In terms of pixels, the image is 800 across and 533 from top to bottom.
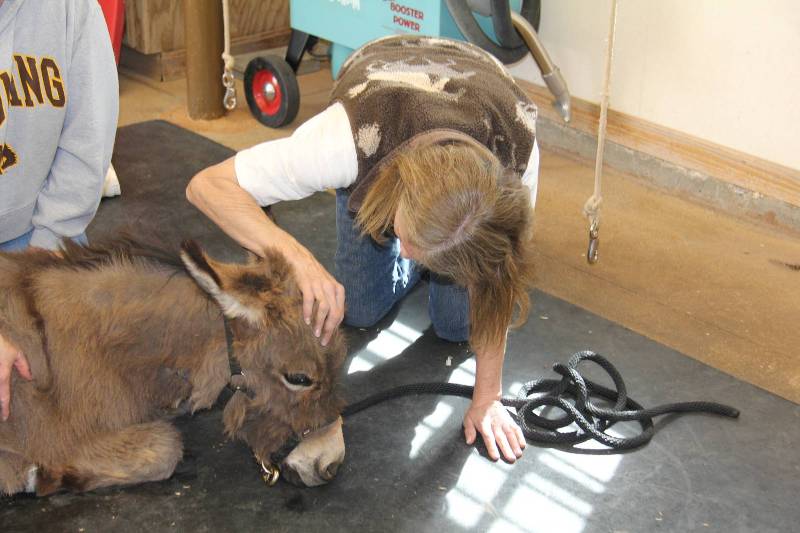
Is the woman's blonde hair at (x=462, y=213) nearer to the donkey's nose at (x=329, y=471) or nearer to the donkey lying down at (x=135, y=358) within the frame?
the donkey lying down at (x=135, y=358)

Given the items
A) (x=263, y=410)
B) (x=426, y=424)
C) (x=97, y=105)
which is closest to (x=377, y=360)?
(x=426, y=424)

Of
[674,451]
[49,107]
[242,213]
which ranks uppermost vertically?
[49,107]

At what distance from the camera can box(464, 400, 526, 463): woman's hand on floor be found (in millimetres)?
2711

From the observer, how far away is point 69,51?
2723mm

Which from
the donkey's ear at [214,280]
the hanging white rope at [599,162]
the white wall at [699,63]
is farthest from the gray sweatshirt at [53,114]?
the white wall at [699,63]

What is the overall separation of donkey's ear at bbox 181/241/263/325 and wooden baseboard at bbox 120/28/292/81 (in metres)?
3.74

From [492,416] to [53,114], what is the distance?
59.5 inches

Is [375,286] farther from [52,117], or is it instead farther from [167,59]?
[167,59]

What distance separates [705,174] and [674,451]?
199cm

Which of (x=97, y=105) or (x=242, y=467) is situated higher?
(x=97, y=105)

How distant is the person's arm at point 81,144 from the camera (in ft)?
9.09

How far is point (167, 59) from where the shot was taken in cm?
569

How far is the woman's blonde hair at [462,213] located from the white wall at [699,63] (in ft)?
7.40

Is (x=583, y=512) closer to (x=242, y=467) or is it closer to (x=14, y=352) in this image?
(x=242, y=467)
